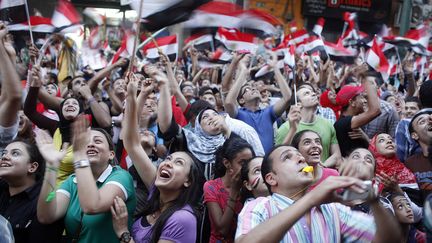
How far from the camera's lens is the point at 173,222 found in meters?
3.26

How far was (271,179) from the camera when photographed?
9.69ft

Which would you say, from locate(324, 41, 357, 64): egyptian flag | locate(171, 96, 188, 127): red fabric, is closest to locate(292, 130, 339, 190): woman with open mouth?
locate(171, 96, 188, 127): red fabric

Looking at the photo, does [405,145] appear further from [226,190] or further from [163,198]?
[163,198]

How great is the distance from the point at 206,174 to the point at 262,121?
4.78 ft

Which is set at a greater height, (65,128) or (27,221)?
(27,221)

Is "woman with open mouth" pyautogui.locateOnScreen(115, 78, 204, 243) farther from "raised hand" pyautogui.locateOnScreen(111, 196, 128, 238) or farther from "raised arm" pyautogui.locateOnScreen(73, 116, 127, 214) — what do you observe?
"raised arm" pyautogui.locateOnScreen(73, 116, 127, 214)

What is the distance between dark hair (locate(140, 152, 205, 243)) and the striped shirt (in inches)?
29.0

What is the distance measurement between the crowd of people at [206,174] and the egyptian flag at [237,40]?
165 cm

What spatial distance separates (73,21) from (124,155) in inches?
91.8

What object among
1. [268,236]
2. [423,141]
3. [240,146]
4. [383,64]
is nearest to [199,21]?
[240,146]

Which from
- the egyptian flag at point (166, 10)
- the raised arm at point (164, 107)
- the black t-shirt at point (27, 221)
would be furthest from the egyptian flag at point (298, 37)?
the black t-shirt at point (27, 221)

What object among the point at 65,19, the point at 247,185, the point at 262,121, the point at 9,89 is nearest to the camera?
the point at 9,89

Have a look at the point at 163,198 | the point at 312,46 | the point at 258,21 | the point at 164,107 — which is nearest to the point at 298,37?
the point at 312,46

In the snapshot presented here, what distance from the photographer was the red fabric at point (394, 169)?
415 centimetres
